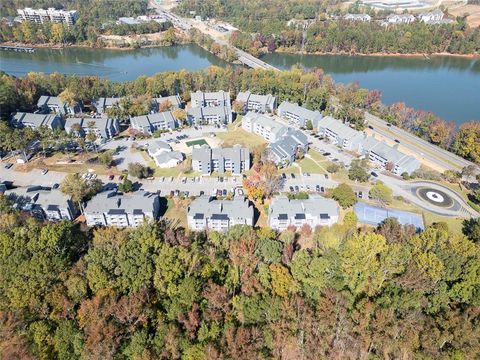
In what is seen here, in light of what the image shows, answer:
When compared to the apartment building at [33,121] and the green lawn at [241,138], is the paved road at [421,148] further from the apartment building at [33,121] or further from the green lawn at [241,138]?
the apartment building at [33,121]

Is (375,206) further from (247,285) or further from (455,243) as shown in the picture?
(247,285)

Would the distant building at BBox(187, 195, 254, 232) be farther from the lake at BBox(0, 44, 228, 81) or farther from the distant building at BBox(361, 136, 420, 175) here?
the lake at BBox(0, 44, 228, 81)

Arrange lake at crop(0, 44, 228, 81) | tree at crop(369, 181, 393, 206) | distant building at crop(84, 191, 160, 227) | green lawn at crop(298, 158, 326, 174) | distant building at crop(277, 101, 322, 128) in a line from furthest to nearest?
lake at crop(0, 44, 228, 81) < distant building at crop(277, 101, 322, 128) < green lawn at crop(298, 158, 326, 174) < tree at crop(369, 181, 393, 206) < distant building at crop(84, 191, 160, 227)

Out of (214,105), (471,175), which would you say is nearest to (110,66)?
(214,105)

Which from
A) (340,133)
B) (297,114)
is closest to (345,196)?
(340,133)

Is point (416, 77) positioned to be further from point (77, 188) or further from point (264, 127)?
point (77, 188)

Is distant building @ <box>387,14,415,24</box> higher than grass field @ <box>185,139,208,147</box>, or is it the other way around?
distant building @ <box>387,14,415,24</box>

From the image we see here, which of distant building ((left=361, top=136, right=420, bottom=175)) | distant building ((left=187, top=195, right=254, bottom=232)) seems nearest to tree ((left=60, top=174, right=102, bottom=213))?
distant building ((left=187, top=195, right=254, bottom=232))
